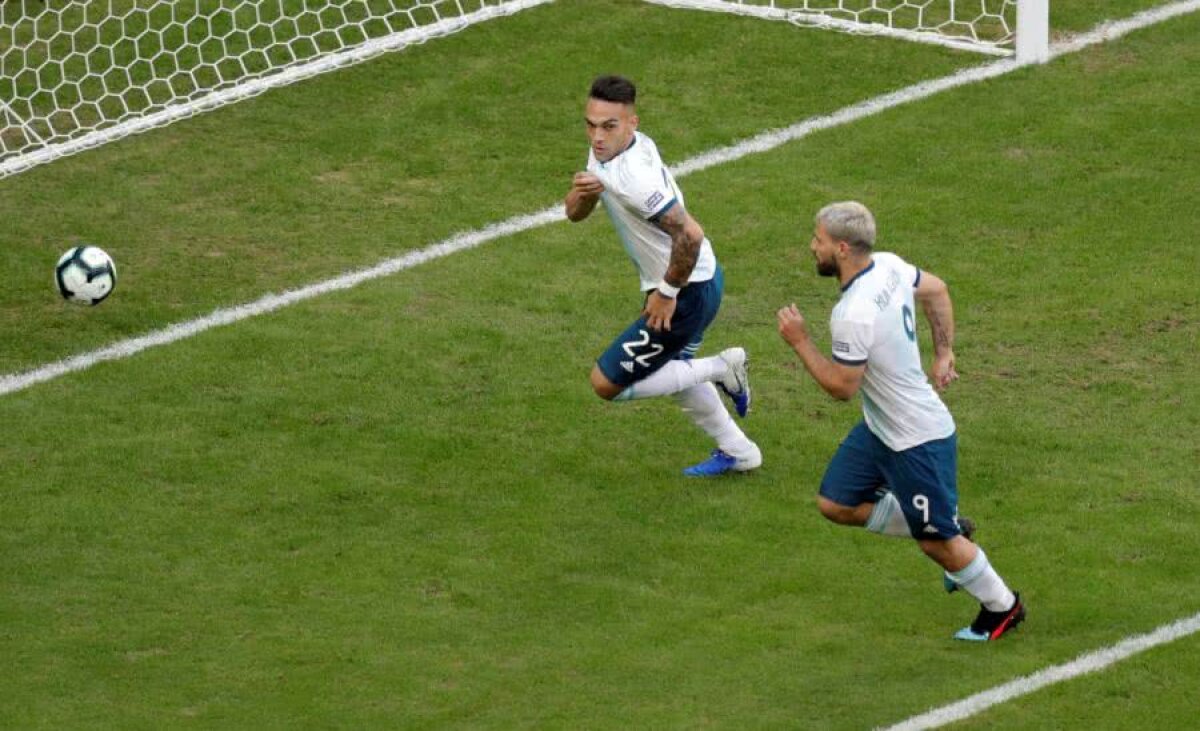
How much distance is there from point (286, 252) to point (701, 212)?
9.08ft

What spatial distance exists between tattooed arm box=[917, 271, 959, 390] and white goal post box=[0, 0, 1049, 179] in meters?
7.08

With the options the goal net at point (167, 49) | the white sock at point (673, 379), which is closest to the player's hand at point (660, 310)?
the white sock at point (673, 379)

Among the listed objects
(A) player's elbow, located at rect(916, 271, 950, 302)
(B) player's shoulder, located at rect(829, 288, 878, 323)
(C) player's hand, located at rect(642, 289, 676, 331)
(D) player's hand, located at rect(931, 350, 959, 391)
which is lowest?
(C) player's hand, located at rect(642, 289, 676, 331)

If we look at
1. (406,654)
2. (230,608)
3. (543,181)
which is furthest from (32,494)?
(543,181)

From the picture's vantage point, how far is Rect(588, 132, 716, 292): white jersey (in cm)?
1043

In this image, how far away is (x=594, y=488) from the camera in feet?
36.3

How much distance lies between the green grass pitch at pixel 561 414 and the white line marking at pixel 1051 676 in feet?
0.25

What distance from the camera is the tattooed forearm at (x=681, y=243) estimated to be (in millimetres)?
10289

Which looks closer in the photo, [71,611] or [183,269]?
[71,611]

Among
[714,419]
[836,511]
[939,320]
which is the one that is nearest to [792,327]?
[939,320]

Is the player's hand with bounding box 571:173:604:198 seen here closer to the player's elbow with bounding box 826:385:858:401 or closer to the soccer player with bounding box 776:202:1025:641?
the soccer player with bounding box 776:202:1025:641

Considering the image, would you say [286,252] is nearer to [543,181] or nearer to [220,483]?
[543,181]

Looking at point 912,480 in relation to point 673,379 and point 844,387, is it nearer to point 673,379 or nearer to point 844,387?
point 844,387

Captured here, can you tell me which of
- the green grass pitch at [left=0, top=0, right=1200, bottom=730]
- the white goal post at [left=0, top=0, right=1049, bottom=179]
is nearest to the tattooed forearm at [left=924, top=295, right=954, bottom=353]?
the green grass pitch at [left=0, top=0, right=1200, bottom=730]
